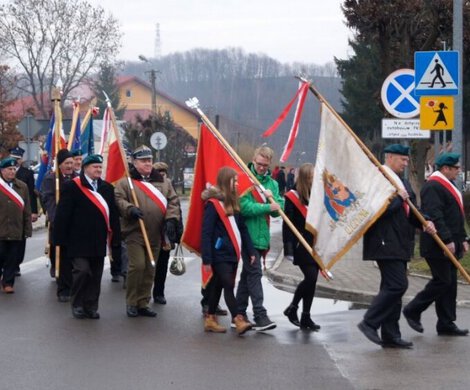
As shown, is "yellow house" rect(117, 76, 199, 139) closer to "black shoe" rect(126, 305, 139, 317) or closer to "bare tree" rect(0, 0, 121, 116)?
"bare tree" rect(0, 0, 121, 116)

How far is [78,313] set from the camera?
11609 mm

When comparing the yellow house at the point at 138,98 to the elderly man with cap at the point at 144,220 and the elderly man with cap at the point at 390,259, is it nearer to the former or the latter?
the elderly man with cap at the point at 144,220

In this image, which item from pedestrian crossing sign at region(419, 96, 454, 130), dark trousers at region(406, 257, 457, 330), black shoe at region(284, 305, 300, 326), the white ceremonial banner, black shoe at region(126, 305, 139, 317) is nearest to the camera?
the white ceremonial banner

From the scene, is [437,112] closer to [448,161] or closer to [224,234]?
[448,161]

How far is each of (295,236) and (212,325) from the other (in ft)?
3.86

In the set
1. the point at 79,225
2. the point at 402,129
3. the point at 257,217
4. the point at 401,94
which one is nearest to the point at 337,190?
the point at 257,217

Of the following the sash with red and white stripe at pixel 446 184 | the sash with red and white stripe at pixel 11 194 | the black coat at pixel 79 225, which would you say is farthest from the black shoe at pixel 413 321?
the sash with red and white stripe at pixel 11 194

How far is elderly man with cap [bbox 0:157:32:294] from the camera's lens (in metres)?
13.9

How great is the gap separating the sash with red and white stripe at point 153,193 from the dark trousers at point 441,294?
2.87m

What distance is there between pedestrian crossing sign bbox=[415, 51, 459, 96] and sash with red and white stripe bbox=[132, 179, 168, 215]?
152 inches

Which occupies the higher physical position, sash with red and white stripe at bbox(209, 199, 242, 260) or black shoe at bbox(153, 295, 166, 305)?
sash with red and white stripe at bbox(209, 199, 242, 260)

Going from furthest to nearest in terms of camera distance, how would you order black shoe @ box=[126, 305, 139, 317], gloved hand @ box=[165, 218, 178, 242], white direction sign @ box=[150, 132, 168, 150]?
white direction sign @ box=[150, 132, 168, 150] < gloved hand @ box=[165, 218, 178, 242] < black shoe @ box=[126, 305, 139, 317]

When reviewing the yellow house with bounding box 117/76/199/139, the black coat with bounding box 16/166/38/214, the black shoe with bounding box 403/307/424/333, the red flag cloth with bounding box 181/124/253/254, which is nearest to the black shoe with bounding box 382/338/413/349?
the black shoe with bounding box 403/307/424/333

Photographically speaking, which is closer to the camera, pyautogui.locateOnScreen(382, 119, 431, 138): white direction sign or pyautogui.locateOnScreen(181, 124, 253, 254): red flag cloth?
pyautogui.locateOnScreen(181, 124, 253, 254): red flag cloth
